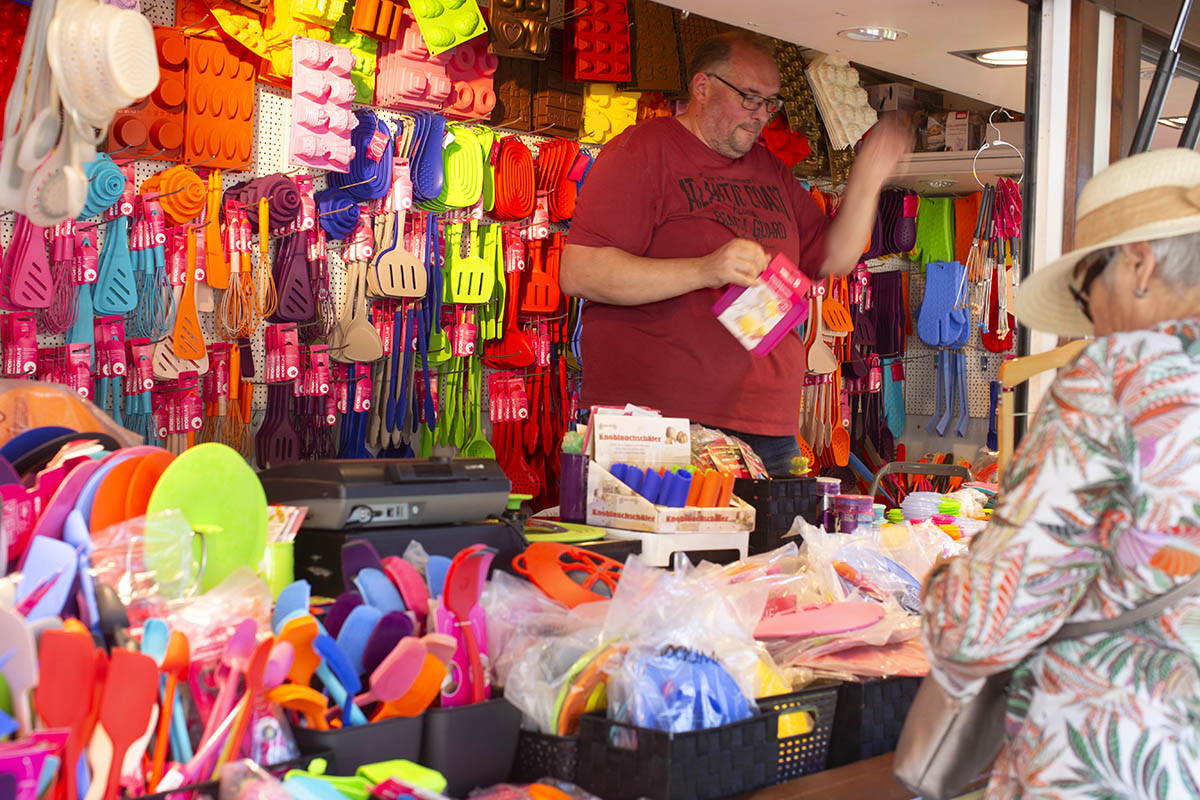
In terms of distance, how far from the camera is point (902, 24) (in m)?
3.60

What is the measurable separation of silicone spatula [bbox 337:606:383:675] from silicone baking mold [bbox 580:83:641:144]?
4674 mm

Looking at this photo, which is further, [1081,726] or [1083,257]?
[1083,257]

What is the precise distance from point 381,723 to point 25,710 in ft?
1.24

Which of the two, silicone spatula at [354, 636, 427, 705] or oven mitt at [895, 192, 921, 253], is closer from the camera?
silicone spatula at [354, 636, 427, 705]

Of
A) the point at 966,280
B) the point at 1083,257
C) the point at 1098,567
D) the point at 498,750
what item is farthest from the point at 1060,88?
the point at 966,280

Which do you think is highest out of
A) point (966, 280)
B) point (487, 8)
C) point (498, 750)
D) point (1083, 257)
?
point (487, 8)

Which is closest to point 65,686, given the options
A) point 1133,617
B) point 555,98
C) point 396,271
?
point 1133,617

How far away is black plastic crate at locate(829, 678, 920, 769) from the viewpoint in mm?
1731

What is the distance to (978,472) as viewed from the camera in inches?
179

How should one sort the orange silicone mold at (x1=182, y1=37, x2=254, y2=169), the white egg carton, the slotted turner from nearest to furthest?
1. the orange silicone mold at (x1=182, y1=37, x2=254, y2=169)
2. the slotted turner
3. the white egg carton

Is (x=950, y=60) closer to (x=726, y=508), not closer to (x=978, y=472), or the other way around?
(x=978, y=472)

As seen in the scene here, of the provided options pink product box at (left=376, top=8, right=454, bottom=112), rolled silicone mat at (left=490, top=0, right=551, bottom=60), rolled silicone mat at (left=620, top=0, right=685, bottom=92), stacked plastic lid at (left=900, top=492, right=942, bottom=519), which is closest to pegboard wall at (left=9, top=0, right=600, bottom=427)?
pink product box at (left=376, top=8, right=454, bottom=112)

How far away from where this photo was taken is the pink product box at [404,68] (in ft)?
16.6

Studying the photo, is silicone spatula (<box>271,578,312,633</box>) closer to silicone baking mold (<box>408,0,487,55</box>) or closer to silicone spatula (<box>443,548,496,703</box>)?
silicone spatula (<box>443,548,496,703</box>)
